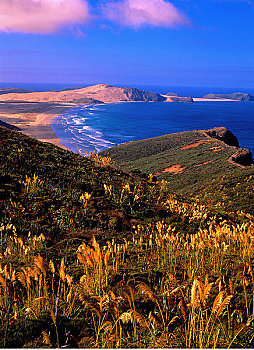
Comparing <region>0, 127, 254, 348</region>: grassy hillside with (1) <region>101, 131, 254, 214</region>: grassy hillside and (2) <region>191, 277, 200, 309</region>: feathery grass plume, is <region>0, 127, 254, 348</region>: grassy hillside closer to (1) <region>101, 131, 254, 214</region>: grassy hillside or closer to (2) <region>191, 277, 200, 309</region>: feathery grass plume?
(2) <region>191, 277, 200, 309</region>: feathery grass plume

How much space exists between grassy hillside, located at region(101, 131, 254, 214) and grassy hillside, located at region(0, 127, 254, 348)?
6.43 meters

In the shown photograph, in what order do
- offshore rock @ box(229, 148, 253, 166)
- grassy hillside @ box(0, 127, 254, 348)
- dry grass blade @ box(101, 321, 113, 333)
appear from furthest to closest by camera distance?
offshore rock @ box(229, 148, 253, 166) → grassy hillside @ box(0, 127, 254, 348) → dry grass blade @ box(101, 321, 113, 333)

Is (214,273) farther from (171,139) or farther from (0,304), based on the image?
(171,139)

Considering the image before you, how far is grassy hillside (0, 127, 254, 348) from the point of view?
112 inches

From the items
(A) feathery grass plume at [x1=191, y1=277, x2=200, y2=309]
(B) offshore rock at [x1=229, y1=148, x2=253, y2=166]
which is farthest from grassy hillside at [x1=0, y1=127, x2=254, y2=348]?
(B) offshore rock at [x1=229, y1=148, x2=253, y2=166]

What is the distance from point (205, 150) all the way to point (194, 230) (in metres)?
58.1

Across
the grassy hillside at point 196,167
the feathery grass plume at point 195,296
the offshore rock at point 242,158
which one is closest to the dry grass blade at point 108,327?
the feathery grass plume at point 195,296

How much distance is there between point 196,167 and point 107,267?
50.3m

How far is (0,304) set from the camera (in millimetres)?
3396

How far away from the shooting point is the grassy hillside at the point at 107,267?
2.84 m

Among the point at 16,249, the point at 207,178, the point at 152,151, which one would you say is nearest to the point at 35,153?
the point at 16,249

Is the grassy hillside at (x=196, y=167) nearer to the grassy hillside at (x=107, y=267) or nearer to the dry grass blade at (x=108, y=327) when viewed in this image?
the grassy hillside at (x=107, y=267)

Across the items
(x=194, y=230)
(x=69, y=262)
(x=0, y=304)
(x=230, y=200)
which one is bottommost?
(x=230, y=200)

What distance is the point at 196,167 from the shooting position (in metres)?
52.3
